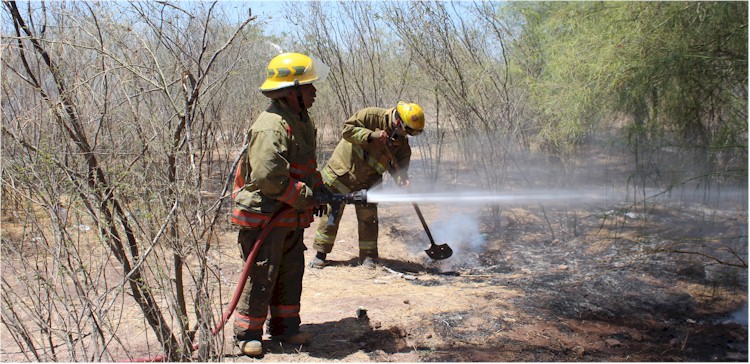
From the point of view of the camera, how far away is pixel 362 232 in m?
6.49

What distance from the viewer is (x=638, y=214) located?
27.0 ft

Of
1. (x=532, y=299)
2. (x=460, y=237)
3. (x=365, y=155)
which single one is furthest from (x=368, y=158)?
(x=460, y=237)

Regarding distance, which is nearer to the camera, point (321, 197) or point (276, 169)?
point (276, 169)

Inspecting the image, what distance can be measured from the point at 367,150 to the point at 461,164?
4.76m

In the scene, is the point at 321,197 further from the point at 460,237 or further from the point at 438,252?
the point at 460,237

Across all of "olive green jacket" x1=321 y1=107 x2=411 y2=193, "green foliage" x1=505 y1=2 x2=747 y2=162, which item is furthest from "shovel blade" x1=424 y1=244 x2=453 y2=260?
"green foliage" x1=505 y1=2 x2=747 y2=162

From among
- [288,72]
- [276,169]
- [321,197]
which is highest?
[288,72]

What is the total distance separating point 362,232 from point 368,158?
0.84 meters

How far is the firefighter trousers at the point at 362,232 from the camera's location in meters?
6.33

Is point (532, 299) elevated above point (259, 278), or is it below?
below

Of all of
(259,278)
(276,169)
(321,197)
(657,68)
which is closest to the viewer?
(276,169)

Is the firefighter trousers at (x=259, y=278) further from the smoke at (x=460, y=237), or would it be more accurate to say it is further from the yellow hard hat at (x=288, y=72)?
the smoke at (x=460, y=237)

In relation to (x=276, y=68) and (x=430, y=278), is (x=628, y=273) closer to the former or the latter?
(x=430, y=278)

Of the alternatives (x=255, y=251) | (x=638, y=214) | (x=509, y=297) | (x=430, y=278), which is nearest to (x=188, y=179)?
(x=255, y=251)
